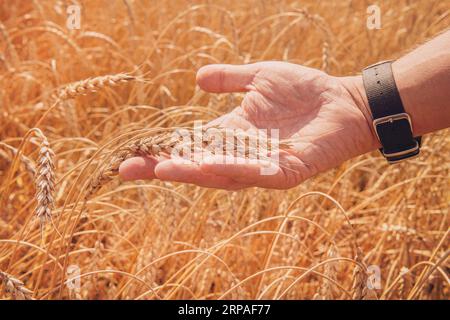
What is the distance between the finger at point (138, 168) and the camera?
119 cm

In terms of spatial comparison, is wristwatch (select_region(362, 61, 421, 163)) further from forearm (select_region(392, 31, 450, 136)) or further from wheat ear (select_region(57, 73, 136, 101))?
wheat ear (select_region(57, 73, 136, 101))

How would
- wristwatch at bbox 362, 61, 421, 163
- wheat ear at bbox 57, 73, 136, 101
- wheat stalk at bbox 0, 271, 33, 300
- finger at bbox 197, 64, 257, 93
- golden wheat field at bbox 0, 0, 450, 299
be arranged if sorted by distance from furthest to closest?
1. finger at bbox 197, 64, 257, 93
2. wristwatch at bbox 362, 61, 421, 163
3. golden wheat field at bbox 0, 0, 450, 299
4. wheat ear at bbox 57, 73, 136, 101
5. wheat stalk at bbox 0, 271, 33, 300

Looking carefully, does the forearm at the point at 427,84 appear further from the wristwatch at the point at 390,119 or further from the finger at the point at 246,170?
the finger at the point at 246,170

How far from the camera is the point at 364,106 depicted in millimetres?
1479

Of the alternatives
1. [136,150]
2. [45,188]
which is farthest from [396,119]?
[45,188]

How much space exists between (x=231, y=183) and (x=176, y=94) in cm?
124

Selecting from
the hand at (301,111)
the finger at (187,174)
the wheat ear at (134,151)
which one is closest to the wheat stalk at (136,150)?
the wheat ear at (134,151)

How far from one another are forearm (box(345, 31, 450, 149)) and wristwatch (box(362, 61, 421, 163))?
0.02 m

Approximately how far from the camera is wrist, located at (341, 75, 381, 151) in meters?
1.47

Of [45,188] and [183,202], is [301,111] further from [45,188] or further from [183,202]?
[45,188]

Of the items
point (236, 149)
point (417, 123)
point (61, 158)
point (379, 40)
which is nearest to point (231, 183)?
point (236, 149)

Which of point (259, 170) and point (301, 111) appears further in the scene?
point (301, 111)

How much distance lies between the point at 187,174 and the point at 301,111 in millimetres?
413

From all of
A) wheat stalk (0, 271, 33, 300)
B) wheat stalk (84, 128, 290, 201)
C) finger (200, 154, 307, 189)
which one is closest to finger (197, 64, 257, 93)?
finger (200, 154, 307, 189)
